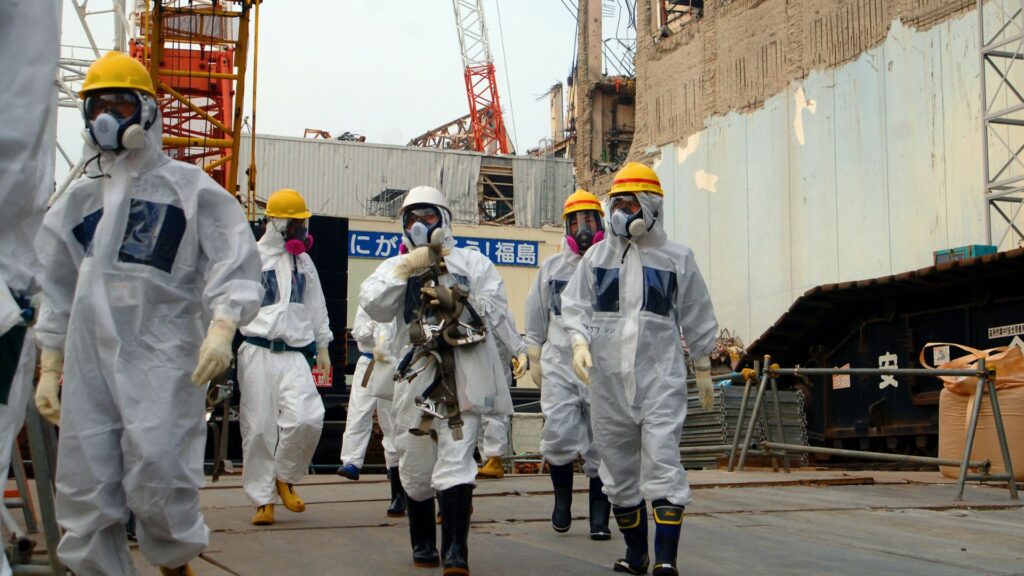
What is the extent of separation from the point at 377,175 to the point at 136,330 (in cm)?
3806

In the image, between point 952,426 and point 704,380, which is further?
point 952,426

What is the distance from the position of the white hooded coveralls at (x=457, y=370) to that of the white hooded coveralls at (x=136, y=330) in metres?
1.12

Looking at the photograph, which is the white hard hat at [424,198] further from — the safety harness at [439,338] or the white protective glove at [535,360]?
the white protective glove at [535,360]

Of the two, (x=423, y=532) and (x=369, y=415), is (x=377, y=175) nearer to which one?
(x=369, y=415)

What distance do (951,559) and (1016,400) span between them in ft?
19.2

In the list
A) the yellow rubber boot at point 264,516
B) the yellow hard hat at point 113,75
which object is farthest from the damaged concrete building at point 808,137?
the yellow hard hat at point 113,75

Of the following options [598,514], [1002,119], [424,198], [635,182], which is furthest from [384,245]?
[635,182]

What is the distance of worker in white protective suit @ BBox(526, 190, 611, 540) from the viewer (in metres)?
7.69

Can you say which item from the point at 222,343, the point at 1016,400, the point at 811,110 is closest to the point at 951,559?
the point at 222,343

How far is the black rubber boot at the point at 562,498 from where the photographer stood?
23.2 feet

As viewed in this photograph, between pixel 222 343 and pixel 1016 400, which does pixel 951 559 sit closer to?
pixel 222 343

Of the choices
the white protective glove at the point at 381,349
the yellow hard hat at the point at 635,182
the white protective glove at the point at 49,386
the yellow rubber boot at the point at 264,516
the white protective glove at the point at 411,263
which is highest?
the yellow hard hat at the point at 635,182

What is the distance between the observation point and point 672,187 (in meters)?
35.3

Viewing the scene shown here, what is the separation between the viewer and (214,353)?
4422 mm
